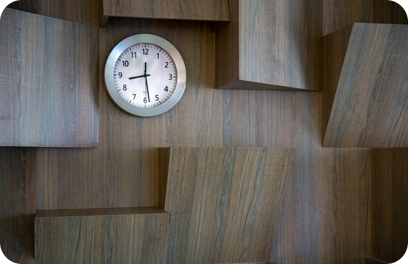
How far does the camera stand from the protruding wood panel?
2078mm

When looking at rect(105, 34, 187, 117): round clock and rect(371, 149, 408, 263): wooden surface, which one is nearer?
rect(105, 34, 187, 117): round clock

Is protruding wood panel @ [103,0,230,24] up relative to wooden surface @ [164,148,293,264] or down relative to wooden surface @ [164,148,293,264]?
up

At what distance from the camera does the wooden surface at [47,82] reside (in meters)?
1.88

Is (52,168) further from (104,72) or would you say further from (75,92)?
(104,72)

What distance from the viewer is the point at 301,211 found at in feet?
8.18

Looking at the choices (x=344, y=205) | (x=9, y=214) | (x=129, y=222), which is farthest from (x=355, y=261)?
(x=9, y=214)

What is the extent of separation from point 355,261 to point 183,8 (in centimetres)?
176

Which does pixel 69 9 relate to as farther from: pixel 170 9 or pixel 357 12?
pixel 357 12

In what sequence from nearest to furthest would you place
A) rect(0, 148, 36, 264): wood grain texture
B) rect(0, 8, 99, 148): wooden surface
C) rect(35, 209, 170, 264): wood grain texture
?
rect(0, 8, 99, 148): wooden surface
rect(35, 209, 170, 264): wood grain texture
rect(0, 148, 36, 264): wood grain texture

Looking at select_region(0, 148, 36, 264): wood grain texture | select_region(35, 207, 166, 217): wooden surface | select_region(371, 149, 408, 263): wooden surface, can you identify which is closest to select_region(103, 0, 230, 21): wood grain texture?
select_region(0, 148, 36, 264): wood grain texture

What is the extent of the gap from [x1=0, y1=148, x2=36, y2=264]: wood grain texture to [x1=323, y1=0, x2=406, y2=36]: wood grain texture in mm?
1718

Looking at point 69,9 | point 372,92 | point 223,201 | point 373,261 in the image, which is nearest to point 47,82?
point 69,9

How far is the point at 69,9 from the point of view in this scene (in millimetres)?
2205

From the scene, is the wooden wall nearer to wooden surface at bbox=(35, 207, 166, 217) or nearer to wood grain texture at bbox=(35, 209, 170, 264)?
wooden surface at bbox=(35, 207, 166, 217)
